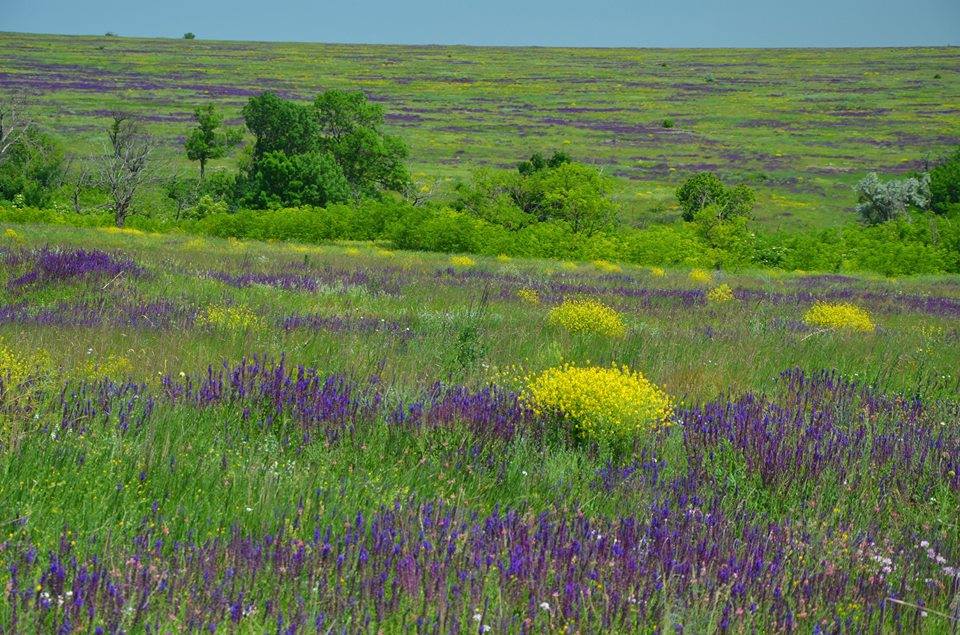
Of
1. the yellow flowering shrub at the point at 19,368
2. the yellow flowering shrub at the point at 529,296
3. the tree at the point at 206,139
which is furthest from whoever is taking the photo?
the tree at the point at 206,139

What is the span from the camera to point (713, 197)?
49969 mm

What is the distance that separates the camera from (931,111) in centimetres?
9712

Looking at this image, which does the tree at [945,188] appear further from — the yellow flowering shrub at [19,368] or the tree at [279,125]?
the yellow flowering shrub at [19,368]

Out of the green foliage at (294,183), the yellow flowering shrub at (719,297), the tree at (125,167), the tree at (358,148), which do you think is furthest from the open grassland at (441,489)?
the tree at (358,148)

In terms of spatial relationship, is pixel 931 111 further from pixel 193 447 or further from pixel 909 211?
pixel 193 447

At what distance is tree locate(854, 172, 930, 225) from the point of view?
1897 inches

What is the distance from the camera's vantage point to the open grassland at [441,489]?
191cm

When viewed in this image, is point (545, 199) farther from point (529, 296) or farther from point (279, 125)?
point (529, 296)

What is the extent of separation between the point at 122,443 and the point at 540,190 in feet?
130

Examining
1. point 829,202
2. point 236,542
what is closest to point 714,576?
point 236,542

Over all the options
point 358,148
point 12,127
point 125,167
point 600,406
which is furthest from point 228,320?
point 358,148

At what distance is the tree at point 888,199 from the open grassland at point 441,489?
46799 mm

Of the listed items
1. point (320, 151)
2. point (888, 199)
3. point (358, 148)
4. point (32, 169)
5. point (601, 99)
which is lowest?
point (32, 169)

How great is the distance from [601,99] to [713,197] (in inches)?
2534
